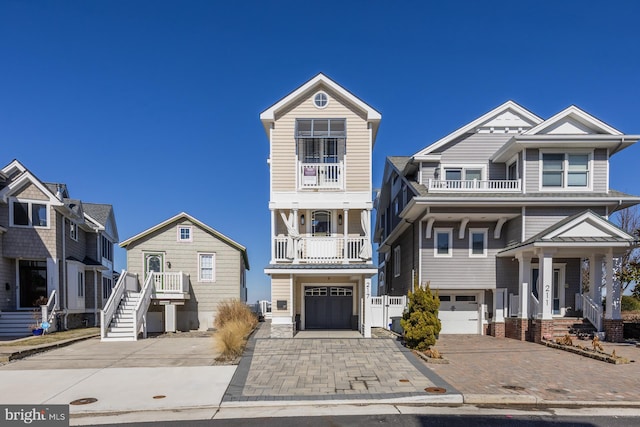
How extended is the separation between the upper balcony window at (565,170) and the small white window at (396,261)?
8464 mm

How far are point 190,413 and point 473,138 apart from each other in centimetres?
1690

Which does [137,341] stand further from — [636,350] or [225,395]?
[636,350]

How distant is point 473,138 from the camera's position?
1822 centimetres

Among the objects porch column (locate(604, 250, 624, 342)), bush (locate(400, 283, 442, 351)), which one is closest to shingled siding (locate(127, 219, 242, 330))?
bush (locate(400, 283, 442, 351))

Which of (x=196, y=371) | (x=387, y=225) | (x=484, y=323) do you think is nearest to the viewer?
(x=196, y=371)

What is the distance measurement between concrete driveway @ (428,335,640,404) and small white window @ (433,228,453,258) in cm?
439

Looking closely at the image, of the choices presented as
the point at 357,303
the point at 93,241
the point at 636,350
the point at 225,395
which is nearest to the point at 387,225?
the point at 357,303

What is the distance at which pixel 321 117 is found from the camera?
17062 millimetres

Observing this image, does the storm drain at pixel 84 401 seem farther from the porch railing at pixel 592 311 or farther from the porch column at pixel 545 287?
the porch railing at pixel 592 311

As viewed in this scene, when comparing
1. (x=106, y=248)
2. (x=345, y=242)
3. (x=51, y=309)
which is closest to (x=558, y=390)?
(x=345, y=242)

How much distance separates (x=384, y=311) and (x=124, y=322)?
472 inches

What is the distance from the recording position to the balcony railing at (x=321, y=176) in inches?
653

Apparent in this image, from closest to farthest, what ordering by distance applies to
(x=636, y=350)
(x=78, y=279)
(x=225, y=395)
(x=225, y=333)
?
(x=225, y=395) → (x=225, y=333) → (x=636, y=350) → (x=78, y=279)

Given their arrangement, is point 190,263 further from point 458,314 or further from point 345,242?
point 458,314
